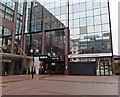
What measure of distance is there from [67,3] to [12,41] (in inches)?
615

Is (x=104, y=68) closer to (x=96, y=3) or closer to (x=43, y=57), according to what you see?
(x=43, y=57)

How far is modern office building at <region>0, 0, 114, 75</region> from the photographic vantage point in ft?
123

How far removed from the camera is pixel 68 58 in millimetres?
39875

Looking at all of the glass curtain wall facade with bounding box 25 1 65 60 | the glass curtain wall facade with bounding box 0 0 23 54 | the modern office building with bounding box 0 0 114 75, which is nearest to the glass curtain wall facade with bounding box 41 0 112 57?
the modern office building with bounding box 0 0 114 75

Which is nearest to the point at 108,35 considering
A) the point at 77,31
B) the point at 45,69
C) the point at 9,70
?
the point at 77,31

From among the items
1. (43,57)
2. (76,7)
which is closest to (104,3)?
(76,7)

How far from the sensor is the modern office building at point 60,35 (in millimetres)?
37594

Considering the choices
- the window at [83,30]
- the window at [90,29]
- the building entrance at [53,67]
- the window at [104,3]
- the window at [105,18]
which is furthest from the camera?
the building entrance at [53,67]

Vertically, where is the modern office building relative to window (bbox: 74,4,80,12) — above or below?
below

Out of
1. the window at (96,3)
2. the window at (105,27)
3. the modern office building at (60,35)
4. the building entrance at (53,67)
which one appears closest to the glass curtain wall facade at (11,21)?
the modern office building at (60,35)

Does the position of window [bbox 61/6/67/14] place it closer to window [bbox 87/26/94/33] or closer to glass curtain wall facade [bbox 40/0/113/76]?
glass curtain wall facade [bbox 40/0/113/76]

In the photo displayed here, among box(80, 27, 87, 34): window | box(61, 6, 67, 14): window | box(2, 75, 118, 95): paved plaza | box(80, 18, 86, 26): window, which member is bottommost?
box(2, 75, 118, 95): paved plaza

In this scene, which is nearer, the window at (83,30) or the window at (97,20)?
the window at (97,20)

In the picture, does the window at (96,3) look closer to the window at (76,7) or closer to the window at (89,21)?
the window at (89,21)
